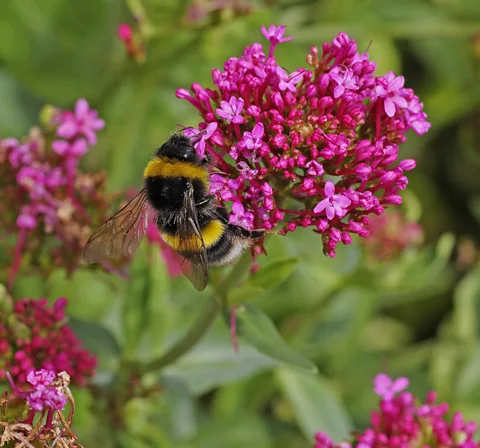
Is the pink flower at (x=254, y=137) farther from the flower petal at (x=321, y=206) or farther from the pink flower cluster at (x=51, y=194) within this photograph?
the pink flower cluster at (x=51, y=194)

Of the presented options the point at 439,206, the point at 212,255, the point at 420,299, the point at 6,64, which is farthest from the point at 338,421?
the point at 6,64

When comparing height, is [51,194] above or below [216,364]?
above

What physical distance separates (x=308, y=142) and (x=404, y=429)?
144cm

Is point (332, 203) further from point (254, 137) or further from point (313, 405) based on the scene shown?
point (313, 405)

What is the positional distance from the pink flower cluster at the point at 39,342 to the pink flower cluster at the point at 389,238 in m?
2.16

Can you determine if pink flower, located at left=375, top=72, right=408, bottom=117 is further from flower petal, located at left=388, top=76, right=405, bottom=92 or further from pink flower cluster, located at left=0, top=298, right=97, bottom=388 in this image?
pink flower cluster, located at left=0, top=298, right=97, bottom=388

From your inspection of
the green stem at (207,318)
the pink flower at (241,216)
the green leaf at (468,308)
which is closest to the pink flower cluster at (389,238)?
the green leaf at (468,308)

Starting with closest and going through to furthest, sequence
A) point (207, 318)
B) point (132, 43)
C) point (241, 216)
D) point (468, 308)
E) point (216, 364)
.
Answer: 1. point (241, 216)
2. point (207, 318)
3. point (216, 364)
4. point (132, 43)
5. point (468, 308)

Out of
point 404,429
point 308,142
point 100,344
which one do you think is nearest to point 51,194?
point 100,344

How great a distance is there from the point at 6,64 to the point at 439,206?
12.4ft

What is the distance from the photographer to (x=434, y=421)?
11.0 feet

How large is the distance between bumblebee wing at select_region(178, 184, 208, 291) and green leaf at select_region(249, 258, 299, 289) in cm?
31

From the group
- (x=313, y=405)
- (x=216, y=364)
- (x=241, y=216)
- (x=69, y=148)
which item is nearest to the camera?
(x=241, y=216)

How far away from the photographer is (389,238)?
4.79 m
